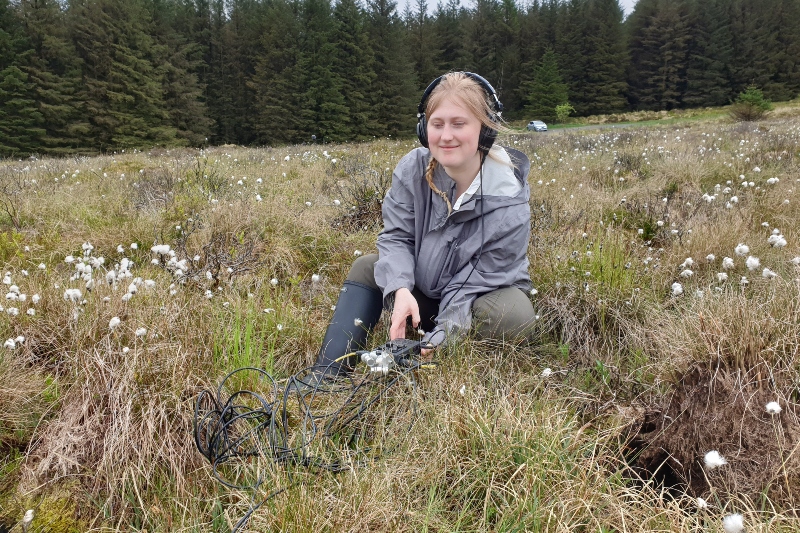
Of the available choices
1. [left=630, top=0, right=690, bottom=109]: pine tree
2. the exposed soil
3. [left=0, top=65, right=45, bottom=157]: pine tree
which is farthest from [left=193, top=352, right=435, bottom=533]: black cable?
[left=630, top=0, right=690, bottom=109]: pine tree

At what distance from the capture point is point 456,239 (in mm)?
3068

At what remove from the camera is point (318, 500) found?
1.65m

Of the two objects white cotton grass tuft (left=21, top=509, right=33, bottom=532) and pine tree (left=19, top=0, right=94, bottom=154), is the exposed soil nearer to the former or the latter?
white cotton grass tuft (left=21, top=509, right=33, bottom=532)

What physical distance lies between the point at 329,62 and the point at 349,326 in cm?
4060

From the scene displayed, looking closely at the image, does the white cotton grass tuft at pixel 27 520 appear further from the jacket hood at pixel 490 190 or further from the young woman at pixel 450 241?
the jacket hood at pixel 490 190

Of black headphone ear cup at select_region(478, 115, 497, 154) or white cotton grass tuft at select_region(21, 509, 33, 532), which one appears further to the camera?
black headphone ear cup at select_region(478, 115, 497, 154)

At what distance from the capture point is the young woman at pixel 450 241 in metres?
2.84

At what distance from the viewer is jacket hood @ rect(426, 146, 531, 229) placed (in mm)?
3000

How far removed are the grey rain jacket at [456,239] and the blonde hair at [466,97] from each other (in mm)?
306

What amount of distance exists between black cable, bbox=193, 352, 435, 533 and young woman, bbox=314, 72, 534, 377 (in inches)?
9.5

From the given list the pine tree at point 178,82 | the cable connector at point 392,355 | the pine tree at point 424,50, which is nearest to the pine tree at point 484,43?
the pine tree at point 424,50

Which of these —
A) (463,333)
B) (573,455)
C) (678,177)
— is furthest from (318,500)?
(678,177)

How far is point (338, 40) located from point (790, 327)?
42.9 metres

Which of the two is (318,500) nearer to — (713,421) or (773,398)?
(713,421)
